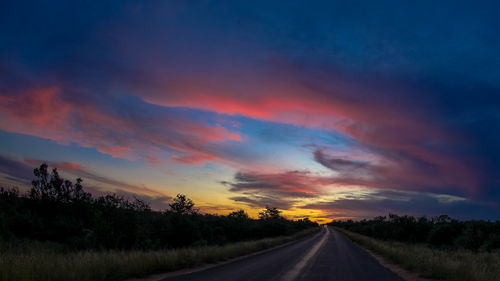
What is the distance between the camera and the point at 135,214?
30.5m

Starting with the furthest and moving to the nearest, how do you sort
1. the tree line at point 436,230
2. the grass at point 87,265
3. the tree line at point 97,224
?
the tree line at point 436,230 < the tree line at point 97,224 < the grass at point 87,265

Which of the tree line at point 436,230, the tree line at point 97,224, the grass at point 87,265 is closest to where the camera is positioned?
the grass at point 87,265

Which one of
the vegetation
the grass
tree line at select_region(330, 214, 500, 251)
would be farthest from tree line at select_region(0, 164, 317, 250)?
tree line at select_region(330, 214, 500, 251)

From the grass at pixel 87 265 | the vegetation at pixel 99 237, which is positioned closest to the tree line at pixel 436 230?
the vegetation at pixel 99 237

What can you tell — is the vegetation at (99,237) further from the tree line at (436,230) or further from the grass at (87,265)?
the tree line at (436,230)

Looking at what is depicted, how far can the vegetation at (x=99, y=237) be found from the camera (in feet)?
38.0

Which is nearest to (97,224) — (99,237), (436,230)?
(99,237)

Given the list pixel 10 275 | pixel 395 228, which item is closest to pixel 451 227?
pixel 395 228

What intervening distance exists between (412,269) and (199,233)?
79.8ft

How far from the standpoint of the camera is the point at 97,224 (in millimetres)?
29547

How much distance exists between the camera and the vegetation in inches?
456

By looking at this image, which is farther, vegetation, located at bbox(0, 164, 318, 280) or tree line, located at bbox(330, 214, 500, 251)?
tree line, located at bbox(330, 214, 500, 251)

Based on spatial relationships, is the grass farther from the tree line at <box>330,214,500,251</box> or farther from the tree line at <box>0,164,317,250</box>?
the tree line at <box>330,214,500,251</box>

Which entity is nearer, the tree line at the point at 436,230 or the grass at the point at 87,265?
the grass at the point at 87,265
